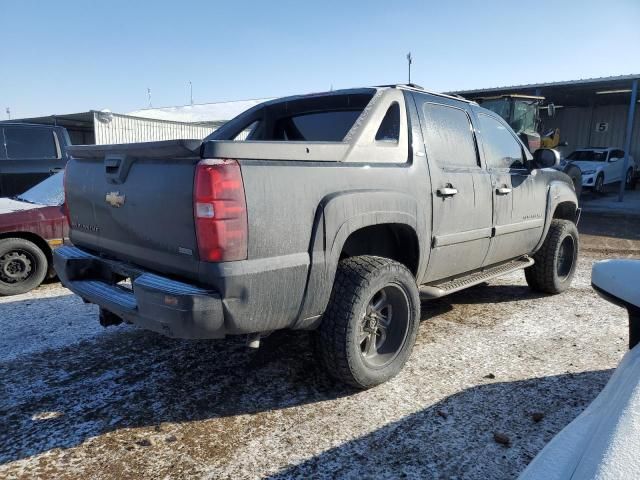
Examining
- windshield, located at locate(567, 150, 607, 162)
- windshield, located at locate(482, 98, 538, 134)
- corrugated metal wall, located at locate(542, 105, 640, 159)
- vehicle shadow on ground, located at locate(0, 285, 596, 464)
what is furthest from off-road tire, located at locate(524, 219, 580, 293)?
corrugated metal wall, located at locate(542, 105, 640, 159)

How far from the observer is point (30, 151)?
779 centimetres

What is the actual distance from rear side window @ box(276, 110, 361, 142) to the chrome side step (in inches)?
50.7

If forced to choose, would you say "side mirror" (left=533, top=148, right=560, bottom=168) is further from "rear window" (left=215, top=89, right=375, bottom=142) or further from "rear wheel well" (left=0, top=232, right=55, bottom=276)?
"rear wheel well" (left=0, top=232, right=55, bottom=276)

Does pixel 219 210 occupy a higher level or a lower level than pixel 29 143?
lower

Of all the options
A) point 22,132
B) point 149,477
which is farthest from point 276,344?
point 22,132

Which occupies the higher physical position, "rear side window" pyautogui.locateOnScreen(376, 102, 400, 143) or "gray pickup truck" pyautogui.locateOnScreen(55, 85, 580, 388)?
"rear side window" pyautogui.locateOnScreen(376, 102, 400, 143)

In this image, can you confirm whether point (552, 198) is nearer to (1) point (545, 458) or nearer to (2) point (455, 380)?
(2) point (455, 380)

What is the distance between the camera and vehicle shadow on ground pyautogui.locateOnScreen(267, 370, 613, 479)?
2320 millimetres

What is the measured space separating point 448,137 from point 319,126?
1.04 meters

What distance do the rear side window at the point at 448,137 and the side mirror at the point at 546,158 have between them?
105 centimetres

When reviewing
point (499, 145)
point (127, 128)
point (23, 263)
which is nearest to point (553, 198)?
point (499, 145)

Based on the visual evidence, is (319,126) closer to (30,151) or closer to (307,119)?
(307,119)

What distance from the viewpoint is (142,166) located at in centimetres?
266

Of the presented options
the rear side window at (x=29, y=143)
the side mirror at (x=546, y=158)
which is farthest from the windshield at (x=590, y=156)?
the rear side window at (x=29, y=143)
